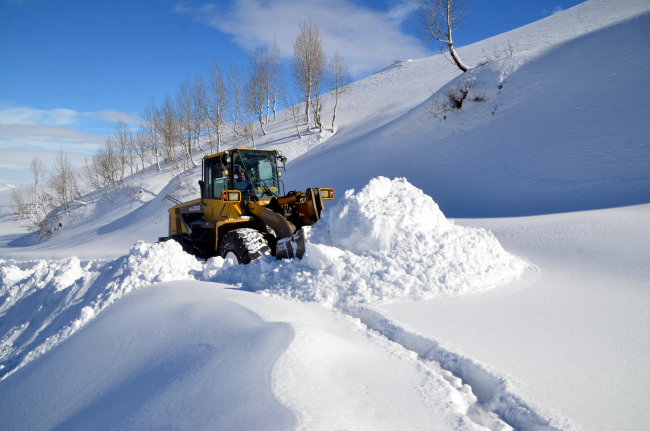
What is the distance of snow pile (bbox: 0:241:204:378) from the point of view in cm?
427

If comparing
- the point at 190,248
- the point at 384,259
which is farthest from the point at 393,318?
the point at 190,248

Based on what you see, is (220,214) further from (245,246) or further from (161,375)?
(161,375)

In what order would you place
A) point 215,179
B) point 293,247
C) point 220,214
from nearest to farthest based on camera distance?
point 293,247 → point 220,214 → point 215,179

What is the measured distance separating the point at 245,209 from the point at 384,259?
3502 millimetres

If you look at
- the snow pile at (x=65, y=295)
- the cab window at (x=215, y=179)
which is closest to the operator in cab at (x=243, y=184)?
the cab window at (x=215, y=179)

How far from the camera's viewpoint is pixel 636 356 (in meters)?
2.49

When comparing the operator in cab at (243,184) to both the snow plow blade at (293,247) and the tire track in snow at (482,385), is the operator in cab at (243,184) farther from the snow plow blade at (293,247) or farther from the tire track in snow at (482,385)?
the tire track in snow at (482,385)

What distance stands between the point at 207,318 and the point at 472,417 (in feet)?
7.12

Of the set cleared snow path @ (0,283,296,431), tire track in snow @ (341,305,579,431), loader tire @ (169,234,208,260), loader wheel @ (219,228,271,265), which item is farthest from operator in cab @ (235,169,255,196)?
tire track in snow @ (341,305,579,431)

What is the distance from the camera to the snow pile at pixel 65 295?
14.0ft

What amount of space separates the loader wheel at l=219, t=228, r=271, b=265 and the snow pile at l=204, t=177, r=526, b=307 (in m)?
0.43

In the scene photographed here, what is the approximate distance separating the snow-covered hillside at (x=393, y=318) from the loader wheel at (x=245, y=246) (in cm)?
33

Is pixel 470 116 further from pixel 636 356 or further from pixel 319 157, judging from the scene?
pixel 636 356

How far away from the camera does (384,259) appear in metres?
4.20
